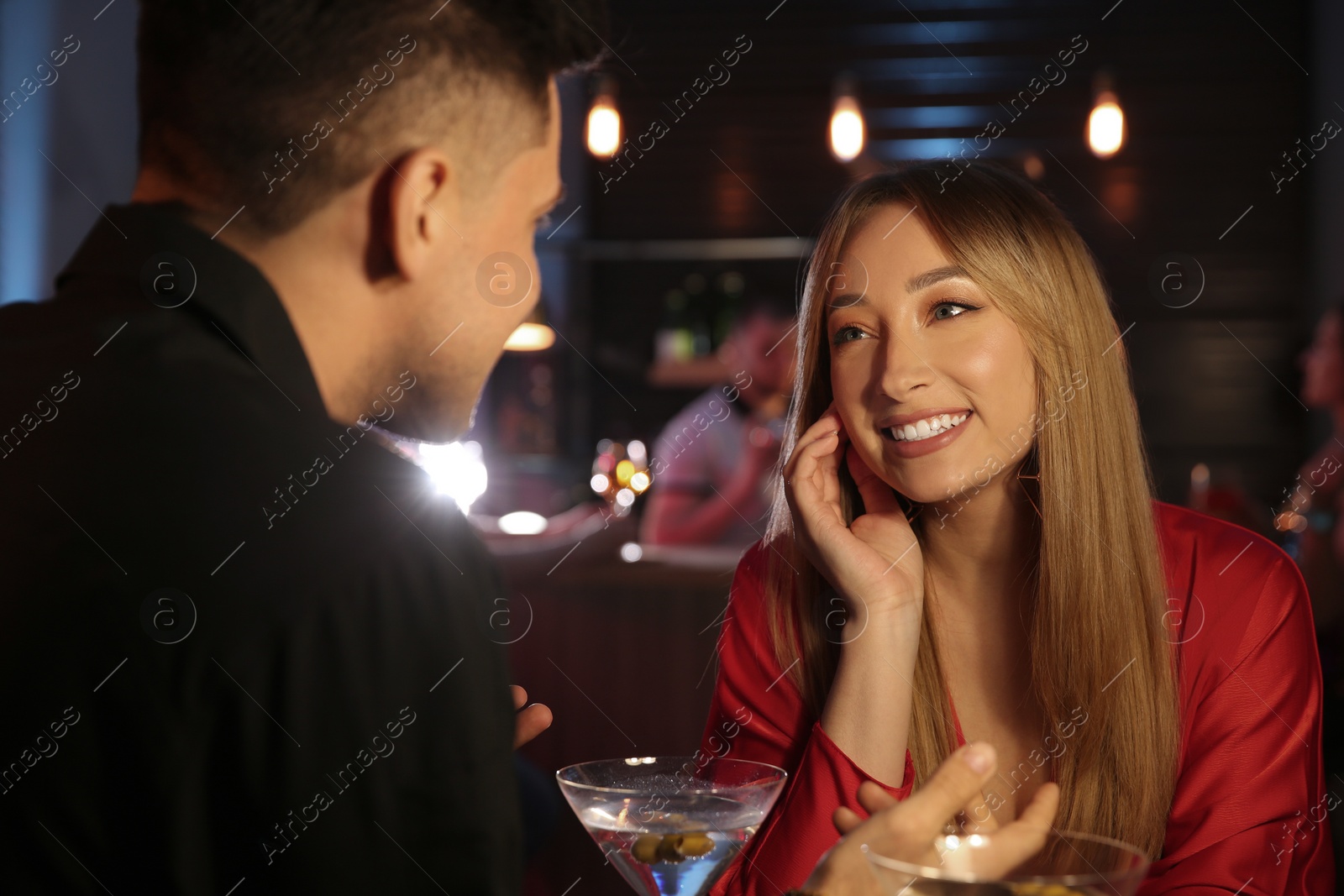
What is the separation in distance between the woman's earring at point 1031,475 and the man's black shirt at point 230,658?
1.12 m

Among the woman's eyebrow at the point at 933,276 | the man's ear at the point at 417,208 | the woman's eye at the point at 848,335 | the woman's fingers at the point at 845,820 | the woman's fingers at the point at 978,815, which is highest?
the woman's eyebrow at the point at 933,276

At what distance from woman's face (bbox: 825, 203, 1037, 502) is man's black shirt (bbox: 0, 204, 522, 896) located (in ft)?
3.08

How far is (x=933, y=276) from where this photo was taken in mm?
1462

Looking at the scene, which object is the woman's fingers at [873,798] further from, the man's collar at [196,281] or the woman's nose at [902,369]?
the woman's nose at [902,369]

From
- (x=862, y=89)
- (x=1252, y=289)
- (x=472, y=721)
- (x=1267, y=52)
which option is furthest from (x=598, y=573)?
(x=1267, y=52)

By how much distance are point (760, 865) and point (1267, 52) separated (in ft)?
18.5

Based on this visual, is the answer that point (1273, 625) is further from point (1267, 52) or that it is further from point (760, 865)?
point (1267, 52)

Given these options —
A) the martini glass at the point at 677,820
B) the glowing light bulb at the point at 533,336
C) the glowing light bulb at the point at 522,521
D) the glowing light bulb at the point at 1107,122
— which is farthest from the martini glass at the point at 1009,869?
the glowing light bulb at the point at 533,336

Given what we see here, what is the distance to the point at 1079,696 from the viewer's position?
141cm

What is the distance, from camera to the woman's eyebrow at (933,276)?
1461 millimetres

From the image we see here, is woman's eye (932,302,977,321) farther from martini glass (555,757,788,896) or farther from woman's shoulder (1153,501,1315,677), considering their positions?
martini glass (555,757,788,896)

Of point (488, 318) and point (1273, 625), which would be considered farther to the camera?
point (1273, 625)

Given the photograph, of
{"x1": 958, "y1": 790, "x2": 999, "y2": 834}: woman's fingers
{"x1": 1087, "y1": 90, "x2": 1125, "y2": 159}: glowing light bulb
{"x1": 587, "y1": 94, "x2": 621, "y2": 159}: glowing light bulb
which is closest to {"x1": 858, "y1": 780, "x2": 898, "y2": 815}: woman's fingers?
{"x1": 958, "y1": 790, "x2": 999, "y2": 834}: woman's fingers

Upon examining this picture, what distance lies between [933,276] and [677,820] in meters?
0.86
